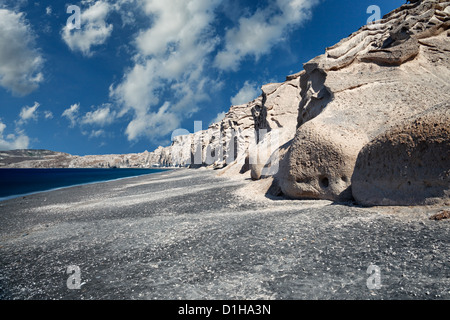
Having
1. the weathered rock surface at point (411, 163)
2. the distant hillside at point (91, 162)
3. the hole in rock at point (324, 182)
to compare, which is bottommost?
the hole in rock at point (324, 182)

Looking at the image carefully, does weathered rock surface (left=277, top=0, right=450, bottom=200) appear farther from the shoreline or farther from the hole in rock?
the shoreline

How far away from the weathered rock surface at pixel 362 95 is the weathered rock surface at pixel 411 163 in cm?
146

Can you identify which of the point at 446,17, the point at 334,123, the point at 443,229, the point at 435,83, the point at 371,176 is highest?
the point at 446,17

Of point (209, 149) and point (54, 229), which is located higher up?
point (209, 149)

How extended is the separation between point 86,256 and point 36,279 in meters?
1.07

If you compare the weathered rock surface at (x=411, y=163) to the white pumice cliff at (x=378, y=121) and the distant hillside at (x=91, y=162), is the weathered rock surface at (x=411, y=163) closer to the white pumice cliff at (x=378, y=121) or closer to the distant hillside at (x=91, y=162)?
the white pumice cliff at (x=378, y=121)

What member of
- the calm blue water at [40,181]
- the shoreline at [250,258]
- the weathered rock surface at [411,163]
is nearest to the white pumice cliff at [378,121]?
the weathered rock surface at [411,163]

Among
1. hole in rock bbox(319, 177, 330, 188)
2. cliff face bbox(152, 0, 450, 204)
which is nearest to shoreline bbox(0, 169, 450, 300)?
cliff face bbox(152, 0, 450, 204)

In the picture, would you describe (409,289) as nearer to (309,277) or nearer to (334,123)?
(309,277)

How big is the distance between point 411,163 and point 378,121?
3805mm

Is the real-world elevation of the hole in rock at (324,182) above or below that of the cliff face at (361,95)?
below

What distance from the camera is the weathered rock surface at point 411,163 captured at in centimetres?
519
